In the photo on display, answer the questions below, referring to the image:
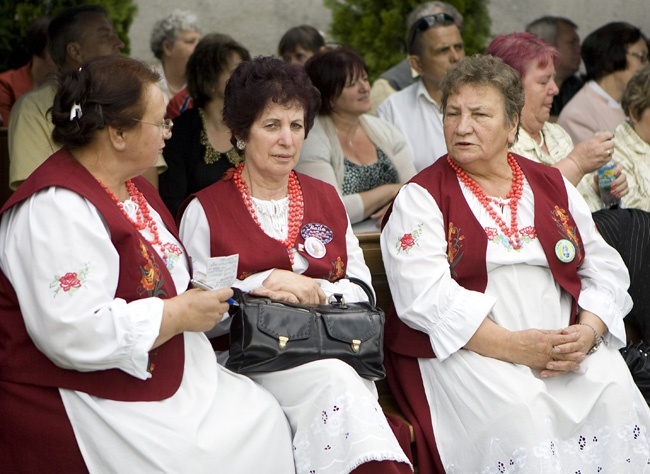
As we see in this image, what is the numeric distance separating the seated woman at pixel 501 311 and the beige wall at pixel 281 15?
4745 mm

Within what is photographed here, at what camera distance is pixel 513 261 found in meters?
4.18

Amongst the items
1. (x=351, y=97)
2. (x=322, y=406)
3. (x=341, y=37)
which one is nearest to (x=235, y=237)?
(x=322, y=406)

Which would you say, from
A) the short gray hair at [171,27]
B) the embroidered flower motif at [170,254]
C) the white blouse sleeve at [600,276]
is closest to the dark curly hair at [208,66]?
the embroidered flower motif at [170,254]

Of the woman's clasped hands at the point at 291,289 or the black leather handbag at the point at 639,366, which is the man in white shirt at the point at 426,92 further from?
the woman's clasped hands at the point at 291,289

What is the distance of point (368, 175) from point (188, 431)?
2.33m

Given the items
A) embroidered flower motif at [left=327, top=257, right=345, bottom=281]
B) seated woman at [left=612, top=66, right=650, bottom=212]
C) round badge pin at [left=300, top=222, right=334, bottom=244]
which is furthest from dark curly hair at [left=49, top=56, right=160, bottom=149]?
seated woman at [left=612, top=66, right=650, bottom=212]

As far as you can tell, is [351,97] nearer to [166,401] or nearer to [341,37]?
[166,401]

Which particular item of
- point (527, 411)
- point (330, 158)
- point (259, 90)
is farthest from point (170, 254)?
point (330, 158)

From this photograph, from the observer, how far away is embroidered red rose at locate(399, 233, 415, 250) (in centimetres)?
414

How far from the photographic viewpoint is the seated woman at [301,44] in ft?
24.2

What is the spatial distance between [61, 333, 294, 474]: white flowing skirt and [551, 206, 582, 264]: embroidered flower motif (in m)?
1.40

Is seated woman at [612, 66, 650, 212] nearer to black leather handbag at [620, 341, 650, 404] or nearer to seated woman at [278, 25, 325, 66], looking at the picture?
black leather handbag at [620, 341, 650, 404]

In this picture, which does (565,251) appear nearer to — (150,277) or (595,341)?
(595,341)

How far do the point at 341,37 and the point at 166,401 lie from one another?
524 cm
